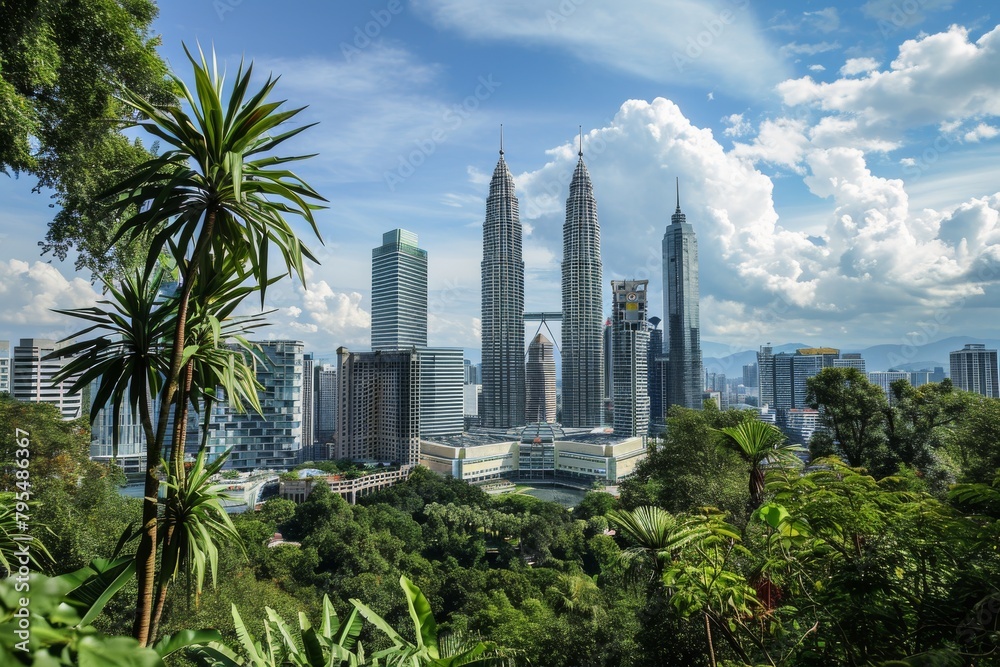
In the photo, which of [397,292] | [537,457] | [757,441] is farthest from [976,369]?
[397,292]

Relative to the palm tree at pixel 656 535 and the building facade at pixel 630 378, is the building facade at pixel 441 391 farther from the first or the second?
the palm tree at pixel 656 535

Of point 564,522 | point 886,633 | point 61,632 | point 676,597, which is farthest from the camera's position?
point 564,522

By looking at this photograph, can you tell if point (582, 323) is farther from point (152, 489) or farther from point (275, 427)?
point (152, 489)

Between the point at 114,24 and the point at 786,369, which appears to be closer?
the point at 114,24

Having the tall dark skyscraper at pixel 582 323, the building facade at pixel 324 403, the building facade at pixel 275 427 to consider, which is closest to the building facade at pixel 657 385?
the tall dark skyscraper at pixel 582 323

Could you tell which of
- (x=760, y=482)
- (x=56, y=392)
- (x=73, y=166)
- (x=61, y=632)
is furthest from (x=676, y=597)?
(x=56, y=392)

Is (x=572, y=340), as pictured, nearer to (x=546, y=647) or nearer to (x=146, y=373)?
(x=546, y=647)

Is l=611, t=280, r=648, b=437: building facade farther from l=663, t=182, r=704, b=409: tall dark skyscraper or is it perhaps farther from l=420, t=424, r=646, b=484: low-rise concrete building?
l=663, t=182, r=704, b=409: tall dark skyscraper

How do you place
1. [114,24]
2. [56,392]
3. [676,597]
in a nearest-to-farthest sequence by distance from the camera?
[676,597], [114,24], [56,392]
